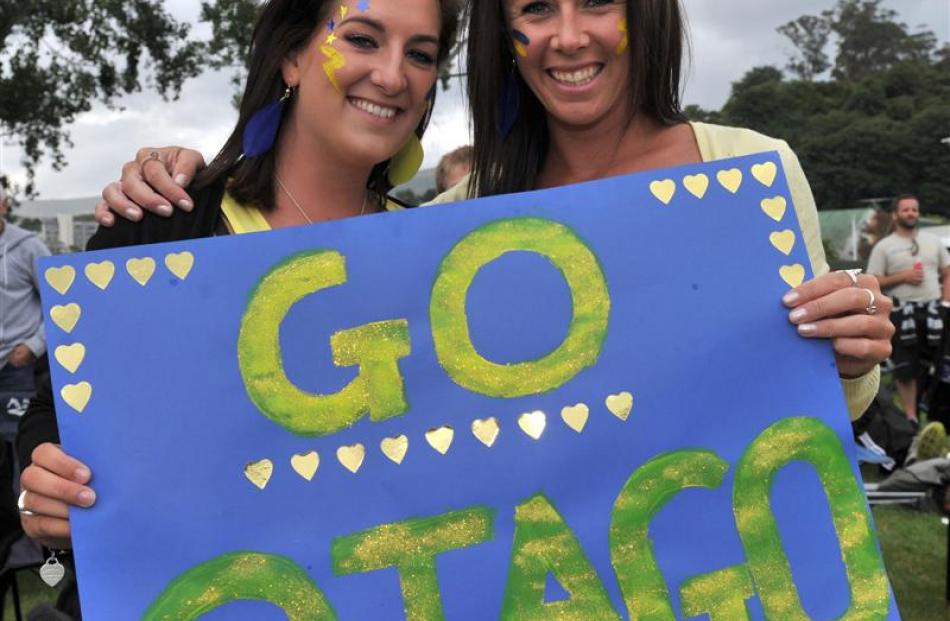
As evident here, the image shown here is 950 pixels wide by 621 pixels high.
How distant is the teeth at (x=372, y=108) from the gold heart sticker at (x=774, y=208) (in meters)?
0.75

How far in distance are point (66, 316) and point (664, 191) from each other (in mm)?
987

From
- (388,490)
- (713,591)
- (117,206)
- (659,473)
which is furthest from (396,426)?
(117,206)

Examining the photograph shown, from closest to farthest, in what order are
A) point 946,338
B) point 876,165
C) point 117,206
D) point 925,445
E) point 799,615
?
point 799,615 → point 117,206 → point 925,445 → point 946,338 → point 876,165

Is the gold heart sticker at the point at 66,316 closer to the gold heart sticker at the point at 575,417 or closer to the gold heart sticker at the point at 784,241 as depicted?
the gold heart sticker at the point at 575,417

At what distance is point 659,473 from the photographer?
143cm

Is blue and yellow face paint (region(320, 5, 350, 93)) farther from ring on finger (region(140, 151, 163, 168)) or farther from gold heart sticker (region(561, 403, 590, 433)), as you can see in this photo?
gold heart sticker (region(561, 403, 590, 433))

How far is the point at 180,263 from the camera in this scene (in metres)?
1.44

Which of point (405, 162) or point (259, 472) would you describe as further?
point (405, 162)

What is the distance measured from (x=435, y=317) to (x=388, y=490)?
0.94ft

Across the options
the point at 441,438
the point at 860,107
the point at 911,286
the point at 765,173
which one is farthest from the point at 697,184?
the point at 860,107

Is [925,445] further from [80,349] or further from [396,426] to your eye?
[80,349]

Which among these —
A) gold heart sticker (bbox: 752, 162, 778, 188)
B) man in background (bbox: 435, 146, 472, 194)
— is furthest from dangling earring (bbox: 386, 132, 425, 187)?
man in background (bbox: 435, 146, 472, 194)

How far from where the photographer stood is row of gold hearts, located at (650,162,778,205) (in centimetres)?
149

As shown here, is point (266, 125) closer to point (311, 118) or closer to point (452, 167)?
point (311, 118)
